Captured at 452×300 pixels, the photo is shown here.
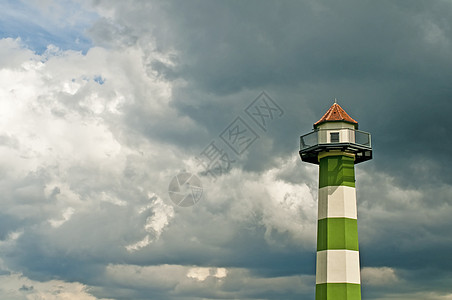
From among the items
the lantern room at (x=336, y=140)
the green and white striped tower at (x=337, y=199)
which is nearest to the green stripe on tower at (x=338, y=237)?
the green and white striped tower at (x=337, y=199)

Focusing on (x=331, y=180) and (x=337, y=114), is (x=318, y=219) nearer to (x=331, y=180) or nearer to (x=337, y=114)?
(x=331, y=180)

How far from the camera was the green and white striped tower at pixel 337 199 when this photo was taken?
3878 cm

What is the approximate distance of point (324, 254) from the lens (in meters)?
39.7

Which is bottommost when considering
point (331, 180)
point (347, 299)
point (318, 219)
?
point (347, 299)

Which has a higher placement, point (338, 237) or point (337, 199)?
point (337, 199)

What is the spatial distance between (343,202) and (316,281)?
270 inches

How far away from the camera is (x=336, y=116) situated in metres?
44.1

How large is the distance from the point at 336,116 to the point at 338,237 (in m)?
11.1

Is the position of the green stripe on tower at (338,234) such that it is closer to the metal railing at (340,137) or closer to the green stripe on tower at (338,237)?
the green stripe on tower at (338,237)

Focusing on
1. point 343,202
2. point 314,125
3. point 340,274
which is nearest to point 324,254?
point 340,274

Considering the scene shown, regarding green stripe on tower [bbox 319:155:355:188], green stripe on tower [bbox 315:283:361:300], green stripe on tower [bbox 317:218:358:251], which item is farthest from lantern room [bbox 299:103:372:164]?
green stripe on tower [bbox 315:283:361:300]

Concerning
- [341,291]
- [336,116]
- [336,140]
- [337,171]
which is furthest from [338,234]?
[336,116]

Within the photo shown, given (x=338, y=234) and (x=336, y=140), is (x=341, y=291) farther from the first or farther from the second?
(x=336, y=140)

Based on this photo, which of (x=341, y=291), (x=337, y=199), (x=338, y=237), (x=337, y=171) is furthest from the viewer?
(x=337, y=171)
